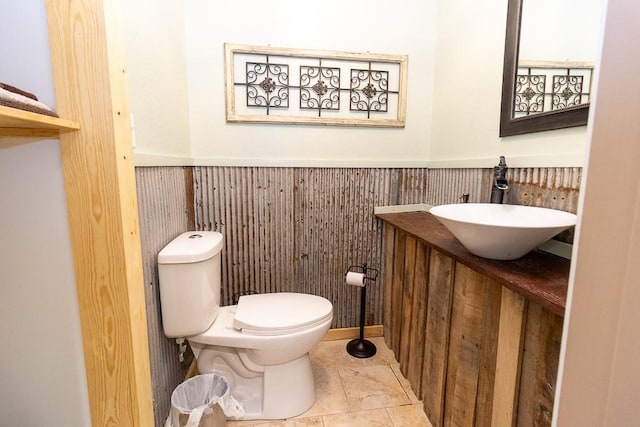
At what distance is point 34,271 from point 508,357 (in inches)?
53.7

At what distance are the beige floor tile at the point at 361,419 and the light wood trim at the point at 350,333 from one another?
0.61 m

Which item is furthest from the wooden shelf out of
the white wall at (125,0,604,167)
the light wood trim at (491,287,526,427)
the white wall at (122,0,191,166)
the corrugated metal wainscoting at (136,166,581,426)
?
the light wood trim at (491,287,526,427)

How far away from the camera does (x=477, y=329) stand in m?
1.08

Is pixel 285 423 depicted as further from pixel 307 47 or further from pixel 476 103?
pixel 307 47

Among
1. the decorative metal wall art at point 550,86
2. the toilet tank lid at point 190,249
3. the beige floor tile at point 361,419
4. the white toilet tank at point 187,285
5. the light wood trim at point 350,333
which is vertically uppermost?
the decorative metal wall art at point 550,86

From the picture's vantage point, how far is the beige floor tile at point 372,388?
1553mm

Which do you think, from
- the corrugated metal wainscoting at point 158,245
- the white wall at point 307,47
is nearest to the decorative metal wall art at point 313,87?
the white wall at point 307,47

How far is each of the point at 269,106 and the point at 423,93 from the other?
0.99 m

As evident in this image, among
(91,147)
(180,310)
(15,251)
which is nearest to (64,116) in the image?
(91,147)

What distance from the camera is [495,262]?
3.21ft

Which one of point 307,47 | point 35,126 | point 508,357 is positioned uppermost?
point 307,47

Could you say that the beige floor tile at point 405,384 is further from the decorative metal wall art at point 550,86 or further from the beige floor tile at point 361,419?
the decorative metal wall art at point 550,86

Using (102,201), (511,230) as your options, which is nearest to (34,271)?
(102,201)

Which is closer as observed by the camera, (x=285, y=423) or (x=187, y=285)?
(x=187, y=285)
